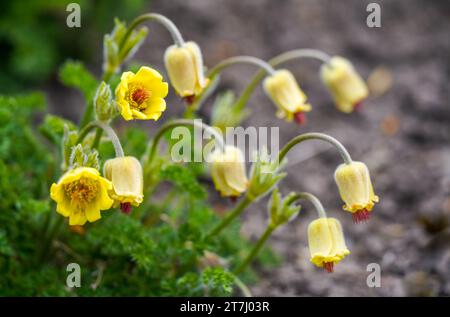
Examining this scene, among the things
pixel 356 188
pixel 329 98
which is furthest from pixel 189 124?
pixel 329 98

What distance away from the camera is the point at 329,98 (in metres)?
5.07

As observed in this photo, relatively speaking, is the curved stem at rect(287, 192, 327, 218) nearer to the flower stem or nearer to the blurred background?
the flower stem

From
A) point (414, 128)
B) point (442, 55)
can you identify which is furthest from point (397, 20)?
point (414, 128)

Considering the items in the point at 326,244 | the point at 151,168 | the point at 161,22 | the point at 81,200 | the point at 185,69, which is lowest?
the point at 326,244

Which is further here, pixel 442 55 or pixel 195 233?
pixel 442 55

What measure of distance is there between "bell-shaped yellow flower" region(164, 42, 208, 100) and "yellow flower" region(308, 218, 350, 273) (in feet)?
2.34

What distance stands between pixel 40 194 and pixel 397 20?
10.6 feet

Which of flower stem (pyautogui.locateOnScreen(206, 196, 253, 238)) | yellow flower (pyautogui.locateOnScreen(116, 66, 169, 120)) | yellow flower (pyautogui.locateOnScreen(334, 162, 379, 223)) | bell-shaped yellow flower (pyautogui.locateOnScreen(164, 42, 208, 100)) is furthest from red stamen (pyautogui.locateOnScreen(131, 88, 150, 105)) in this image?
yellow flower (pyautogui.locateOnScreen(334, 162, 379, 223))

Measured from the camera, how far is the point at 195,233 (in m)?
2.94

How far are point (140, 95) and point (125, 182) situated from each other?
12.3 inches

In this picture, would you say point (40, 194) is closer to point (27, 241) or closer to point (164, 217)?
point (27, 241)

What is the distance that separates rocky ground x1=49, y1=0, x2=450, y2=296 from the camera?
3.53 m

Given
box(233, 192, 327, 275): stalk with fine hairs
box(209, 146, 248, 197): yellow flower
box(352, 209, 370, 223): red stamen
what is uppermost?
box(209, 146, 248, 197): yellow flower

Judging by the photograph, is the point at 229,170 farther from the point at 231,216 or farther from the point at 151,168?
the point at 151,168
